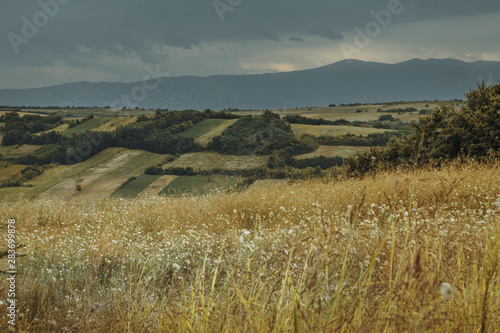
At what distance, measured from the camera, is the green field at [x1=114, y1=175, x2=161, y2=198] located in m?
50.0

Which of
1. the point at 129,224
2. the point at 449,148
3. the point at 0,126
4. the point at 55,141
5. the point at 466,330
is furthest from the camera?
the point at 0,126

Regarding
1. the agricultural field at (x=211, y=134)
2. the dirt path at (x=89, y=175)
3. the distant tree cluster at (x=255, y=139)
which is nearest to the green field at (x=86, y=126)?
the dirt path at (x=89, y=175)

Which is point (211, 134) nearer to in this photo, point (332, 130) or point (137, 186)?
point (332, 130)

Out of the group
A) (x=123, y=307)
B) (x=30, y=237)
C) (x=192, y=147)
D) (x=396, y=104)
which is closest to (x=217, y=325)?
(x=123, y=307)

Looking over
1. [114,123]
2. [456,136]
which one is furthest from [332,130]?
[456,136]

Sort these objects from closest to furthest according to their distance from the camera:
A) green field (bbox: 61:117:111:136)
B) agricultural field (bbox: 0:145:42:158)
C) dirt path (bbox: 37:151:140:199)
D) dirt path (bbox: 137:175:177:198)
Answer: dirt path (bbox: 137:175:177:198)
dirt path (bbox: 37:151:140:199)
agricultural field (bbox: 0:145:42:158)
green field (bbox: 61:117:111:136)

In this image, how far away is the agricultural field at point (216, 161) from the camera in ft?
200

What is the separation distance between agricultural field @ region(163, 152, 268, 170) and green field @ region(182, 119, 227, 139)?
7.96m

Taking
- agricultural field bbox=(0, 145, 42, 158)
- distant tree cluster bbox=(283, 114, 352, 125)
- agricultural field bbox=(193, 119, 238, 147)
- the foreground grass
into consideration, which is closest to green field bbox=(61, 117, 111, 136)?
agricultural field bbox=(0, 145, 42, 158)

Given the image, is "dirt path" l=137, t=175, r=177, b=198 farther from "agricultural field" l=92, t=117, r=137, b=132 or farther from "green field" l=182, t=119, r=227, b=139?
"agricultural field" l=92, t=117, r=137, b=132

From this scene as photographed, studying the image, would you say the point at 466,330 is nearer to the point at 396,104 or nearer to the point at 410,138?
the point at 410,138

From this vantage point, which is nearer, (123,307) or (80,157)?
(123,307)

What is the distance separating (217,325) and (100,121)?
322 feet

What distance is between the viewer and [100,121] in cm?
9300
